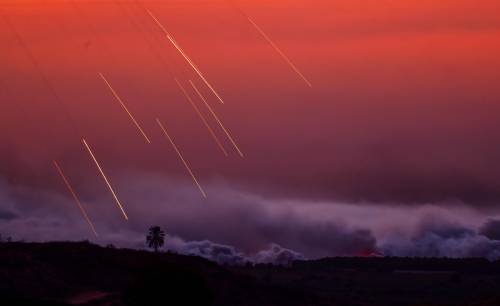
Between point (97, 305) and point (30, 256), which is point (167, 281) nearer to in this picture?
point (97, 305)

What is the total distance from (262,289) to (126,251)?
57.0 feet

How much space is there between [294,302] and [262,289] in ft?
17.6

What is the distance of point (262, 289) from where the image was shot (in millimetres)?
160750

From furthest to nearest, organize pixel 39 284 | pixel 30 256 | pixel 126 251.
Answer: pixel 126 251, pixel 30 256, pixel 39 284

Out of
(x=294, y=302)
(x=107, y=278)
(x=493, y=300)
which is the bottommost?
(x=493, y=300)

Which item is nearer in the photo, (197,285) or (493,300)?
(197,285)

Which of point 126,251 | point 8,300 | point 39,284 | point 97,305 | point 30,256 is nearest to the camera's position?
point 8,300

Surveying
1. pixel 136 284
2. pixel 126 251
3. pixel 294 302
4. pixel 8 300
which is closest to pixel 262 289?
pixel 294 302

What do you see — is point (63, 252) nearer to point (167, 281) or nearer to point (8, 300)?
point (167, 281)

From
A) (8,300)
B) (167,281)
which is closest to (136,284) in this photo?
(167,281)

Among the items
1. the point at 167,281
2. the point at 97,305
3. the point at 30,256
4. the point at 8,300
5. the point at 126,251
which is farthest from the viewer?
the point at 126,251

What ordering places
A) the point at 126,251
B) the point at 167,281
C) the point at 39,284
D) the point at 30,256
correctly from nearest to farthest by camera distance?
1. the point at 167,281
2. the point at 39,284
3. the point at 30,256
4. the point at 126,251

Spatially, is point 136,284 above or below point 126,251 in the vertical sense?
below

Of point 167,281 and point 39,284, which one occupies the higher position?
point 39,284
